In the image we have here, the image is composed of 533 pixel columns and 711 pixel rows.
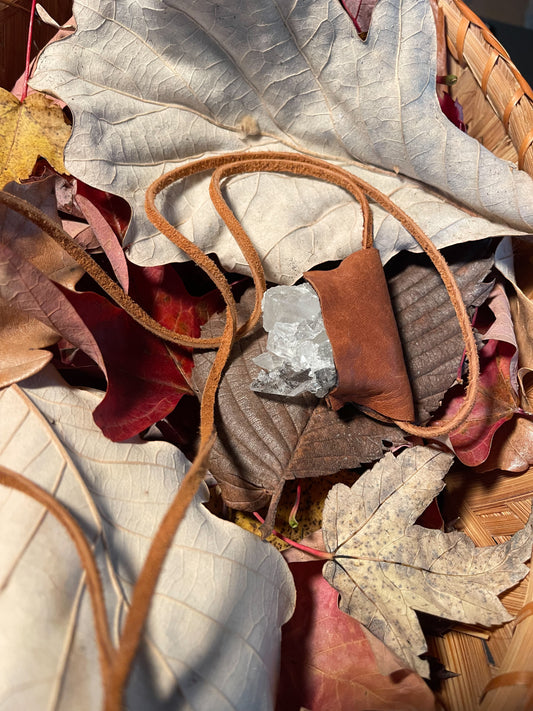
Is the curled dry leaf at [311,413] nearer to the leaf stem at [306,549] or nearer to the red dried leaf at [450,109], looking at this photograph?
the leaf stem at [306,549]

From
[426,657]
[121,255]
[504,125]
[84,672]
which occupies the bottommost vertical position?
[426,657]

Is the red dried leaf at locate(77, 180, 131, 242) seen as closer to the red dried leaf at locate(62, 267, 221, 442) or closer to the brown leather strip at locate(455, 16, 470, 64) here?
the red dried leaf at locate(62, 267, 221, 442)

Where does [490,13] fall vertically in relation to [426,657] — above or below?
above

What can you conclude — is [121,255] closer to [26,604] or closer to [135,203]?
[135,203]

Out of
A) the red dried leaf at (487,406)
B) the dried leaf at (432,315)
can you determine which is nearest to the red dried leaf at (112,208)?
the dried leaf at (432,315)

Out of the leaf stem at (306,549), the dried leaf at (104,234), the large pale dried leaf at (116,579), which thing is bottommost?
the leaf stem at (306,549)

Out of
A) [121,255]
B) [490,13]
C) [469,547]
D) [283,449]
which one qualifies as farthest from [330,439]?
[490,13]
